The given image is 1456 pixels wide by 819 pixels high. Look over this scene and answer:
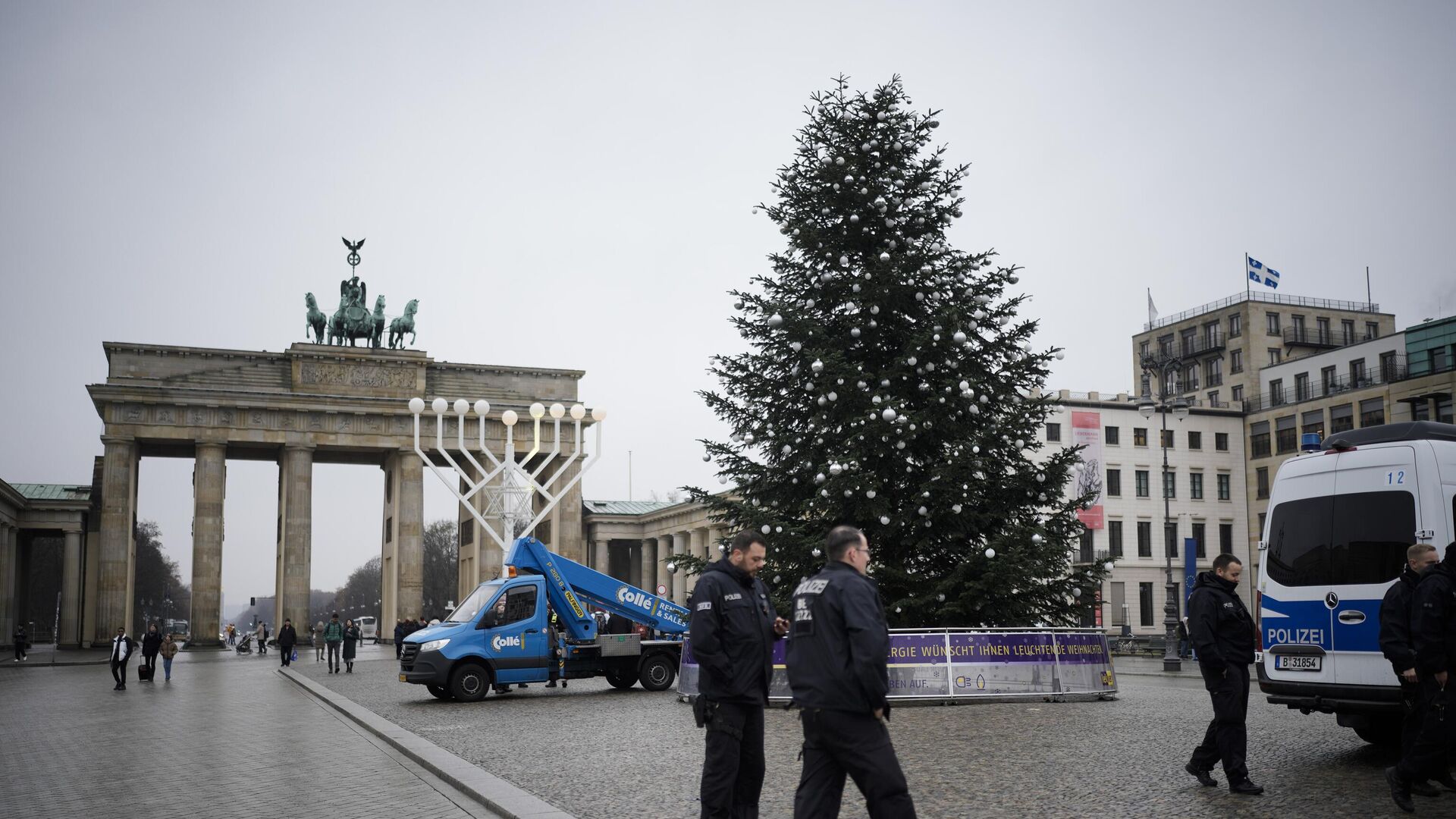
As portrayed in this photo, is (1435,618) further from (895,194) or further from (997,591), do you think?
(895,194)

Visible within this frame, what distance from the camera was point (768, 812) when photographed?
10078 millimetres

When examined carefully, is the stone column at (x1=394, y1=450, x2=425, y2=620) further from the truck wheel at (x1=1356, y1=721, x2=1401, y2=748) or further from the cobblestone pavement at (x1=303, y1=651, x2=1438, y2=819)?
the truck wheel at (x1=1356, y1=721, x2=1401, y2=748)

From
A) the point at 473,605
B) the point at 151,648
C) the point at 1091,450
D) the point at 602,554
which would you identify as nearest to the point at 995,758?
Answer: the point at 473,605

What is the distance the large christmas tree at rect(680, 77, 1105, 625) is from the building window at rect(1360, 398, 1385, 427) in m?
54.1

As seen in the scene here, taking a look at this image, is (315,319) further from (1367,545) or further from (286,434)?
(1367,545)

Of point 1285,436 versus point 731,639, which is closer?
point 731,639

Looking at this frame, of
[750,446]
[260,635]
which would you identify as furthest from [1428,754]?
[260,635]

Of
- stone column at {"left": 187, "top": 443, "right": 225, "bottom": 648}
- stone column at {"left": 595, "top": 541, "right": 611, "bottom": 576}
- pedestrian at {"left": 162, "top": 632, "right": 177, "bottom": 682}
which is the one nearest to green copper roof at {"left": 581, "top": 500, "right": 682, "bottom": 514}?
stone column at {"left": 595, "top": 541, "right": 611, "bottom": 576}

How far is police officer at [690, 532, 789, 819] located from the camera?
8.05 m

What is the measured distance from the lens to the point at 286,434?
242ft

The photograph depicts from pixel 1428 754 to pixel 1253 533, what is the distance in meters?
76.0

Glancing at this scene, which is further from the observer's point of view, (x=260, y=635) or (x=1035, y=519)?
(x=260, y=635)

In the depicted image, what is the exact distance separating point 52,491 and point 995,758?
86.4 meters

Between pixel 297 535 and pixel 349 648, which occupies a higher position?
pixel 297 535
